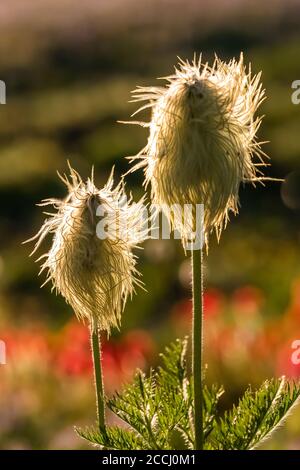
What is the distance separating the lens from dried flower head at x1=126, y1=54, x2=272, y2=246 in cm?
188

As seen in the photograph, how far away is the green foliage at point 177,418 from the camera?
6.64 feet

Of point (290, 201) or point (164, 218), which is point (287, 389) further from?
point (290, 201)

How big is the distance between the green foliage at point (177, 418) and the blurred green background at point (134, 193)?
2.95m

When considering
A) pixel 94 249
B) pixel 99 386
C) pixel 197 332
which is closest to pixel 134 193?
pixel 94 249

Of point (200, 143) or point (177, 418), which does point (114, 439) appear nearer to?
point (177, 418)

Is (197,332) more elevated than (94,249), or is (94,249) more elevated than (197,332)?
(94,249)

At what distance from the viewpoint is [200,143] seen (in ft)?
6.15

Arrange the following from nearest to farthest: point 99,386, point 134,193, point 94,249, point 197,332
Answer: point 197,332 < point 99,386 < point 94,249 < point 134,193

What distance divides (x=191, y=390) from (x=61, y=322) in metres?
7.18

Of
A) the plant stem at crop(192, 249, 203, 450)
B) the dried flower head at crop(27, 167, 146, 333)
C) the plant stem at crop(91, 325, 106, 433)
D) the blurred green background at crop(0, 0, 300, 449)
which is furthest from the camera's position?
the blurred green background at crop(0, 0, 300, 449)

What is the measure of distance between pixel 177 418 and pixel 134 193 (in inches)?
430

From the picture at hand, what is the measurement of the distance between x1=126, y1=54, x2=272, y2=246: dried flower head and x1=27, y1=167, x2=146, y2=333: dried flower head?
0.15m

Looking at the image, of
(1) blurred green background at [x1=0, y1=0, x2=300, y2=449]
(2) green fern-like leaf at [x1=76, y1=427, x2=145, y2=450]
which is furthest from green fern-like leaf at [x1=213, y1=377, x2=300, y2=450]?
(1) blurred green background at [x1=0, y1=0, x2=300, y2=449]

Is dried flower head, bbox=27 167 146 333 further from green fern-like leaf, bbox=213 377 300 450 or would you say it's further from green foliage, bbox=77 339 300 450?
green fern-like leaf, bbox=213 377 300 450
